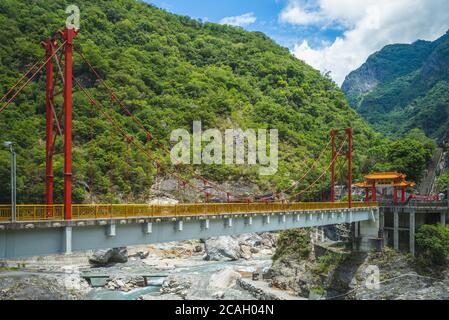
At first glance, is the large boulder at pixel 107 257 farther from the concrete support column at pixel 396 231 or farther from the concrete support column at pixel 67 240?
the concrete support column at pixel 67 240

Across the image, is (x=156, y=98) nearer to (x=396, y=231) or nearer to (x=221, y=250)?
(x=221, y=250)

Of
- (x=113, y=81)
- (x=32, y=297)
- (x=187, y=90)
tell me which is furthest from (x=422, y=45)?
(x=32, y=297)

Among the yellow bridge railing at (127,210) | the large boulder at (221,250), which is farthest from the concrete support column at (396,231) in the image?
the large boulder at (221,250)

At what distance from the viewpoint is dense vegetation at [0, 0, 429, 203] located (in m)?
61.3

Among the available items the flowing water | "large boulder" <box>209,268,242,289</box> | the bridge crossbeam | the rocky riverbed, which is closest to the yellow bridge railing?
the bridge crossbeam

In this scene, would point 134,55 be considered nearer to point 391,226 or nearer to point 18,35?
point 18,35

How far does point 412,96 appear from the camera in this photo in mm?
139750

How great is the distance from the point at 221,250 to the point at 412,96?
344 ft

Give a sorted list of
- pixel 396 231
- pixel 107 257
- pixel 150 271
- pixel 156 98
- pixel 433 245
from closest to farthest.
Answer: pixel 433 245
pixel 396 231
pixel 150 271
pixel 107 257
pixel 156 98

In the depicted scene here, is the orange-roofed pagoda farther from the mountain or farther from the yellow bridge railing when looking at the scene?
the mountain

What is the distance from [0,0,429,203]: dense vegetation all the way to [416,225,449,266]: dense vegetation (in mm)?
16497

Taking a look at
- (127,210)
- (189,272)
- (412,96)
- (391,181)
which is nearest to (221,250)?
(189,272)

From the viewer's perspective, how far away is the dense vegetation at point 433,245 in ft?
130

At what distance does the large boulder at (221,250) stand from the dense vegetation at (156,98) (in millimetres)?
12884
